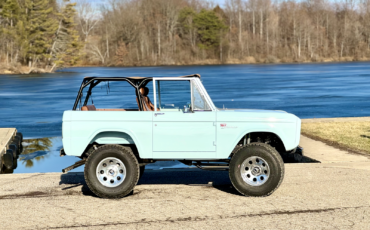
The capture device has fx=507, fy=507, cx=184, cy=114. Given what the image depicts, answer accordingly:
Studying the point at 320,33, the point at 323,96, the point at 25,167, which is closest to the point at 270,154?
the point at 25,167

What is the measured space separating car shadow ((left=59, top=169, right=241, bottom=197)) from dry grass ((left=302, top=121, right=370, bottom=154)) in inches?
159

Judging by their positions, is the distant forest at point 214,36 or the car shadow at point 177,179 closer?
the car shadow at point 177,179

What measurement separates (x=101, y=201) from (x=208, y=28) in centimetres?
11628

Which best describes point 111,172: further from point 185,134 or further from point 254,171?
point 254,171

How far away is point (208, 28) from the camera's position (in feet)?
400

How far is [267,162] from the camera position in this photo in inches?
311

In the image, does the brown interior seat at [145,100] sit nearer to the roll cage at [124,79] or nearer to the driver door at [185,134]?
the roll cage at [124,79]

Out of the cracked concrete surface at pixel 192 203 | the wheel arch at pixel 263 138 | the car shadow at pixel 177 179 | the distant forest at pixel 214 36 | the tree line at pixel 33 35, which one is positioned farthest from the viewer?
the distant forest at pixel 214 36

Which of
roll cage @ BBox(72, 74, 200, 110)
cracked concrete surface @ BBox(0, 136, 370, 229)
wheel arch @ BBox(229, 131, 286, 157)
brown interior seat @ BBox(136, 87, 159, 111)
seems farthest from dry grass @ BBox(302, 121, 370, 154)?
roll cage @ BBox(72, 74, 200, 110)

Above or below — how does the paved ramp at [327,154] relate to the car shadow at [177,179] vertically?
above

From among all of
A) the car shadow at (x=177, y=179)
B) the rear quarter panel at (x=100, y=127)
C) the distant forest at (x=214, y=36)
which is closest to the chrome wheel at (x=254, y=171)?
the car shadow at (x=177, y=179)

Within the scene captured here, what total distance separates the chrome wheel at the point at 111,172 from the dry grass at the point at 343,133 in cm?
616

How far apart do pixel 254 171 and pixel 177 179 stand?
6.14 ft

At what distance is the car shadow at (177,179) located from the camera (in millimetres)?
8828
